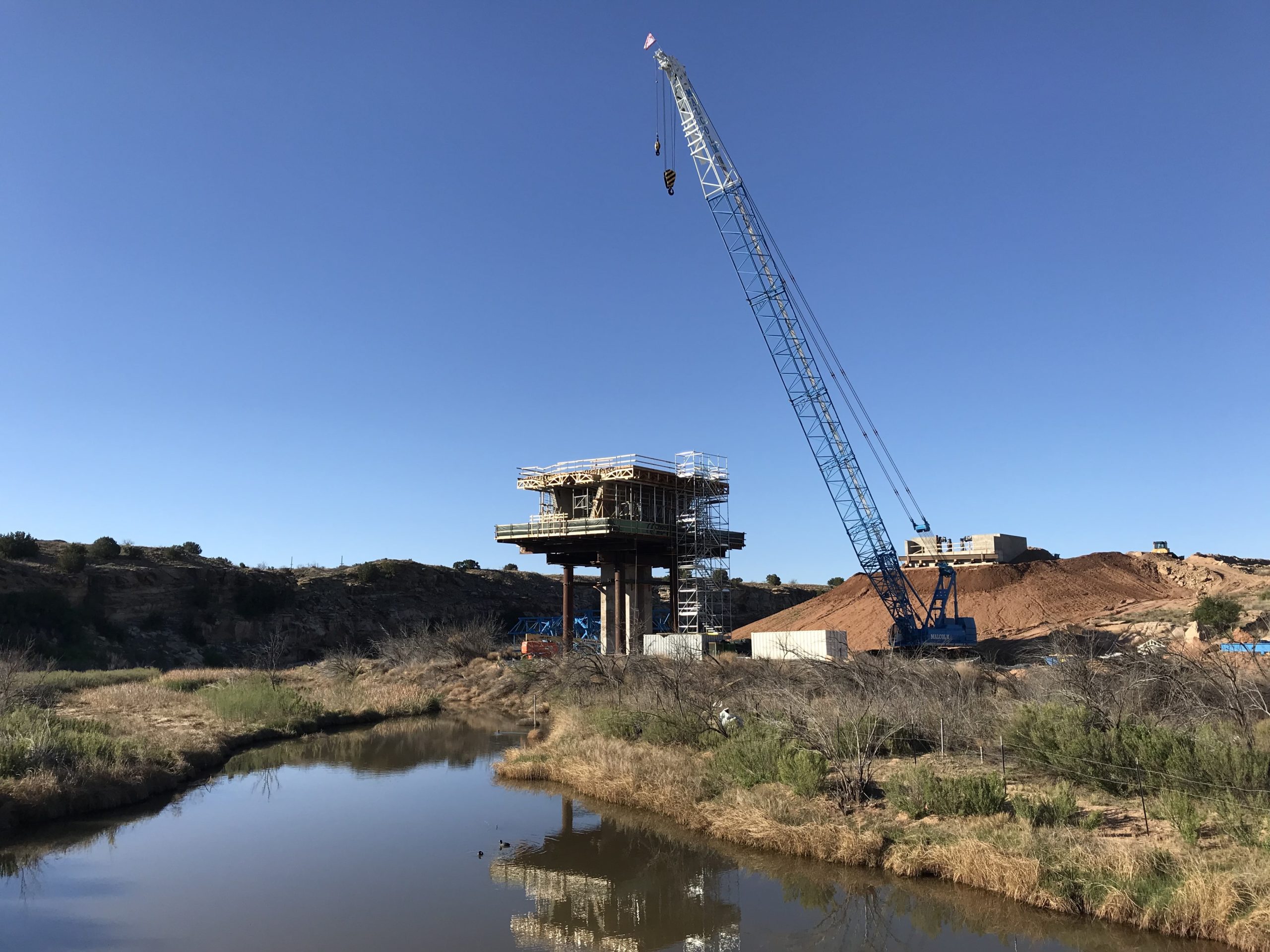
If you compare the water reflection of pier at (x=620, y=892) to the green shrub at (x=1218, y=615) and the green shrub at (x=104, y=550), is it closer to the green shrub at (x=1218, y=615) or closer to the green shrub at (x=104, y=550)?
the green shrub at (x=1218, y=615)

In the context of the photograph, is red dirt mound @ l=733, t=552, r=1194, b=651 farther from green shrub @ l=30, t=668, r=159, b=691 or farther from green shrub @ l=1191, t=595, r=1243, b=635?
green shrub @ l=30, t=668, r=159, b=691

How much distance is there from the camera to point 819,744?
2177 centimetres

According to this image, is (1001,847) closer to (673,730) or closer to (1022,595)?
(673,730)

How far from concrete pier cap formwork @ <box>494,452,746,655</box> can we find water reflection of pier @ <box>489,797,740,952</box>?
34210 millimetres

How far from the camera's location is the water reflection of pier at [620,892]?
15055 mm

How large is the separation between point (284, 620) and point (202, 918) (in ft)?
206

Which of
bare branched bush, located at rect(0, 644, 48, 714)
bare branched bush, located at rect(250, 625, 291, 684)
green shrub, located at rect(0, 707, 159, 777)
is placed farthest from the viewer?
bare branched bush, located at rect(250, 625, 291, 684)

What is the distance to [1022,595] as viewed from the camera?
212 ft

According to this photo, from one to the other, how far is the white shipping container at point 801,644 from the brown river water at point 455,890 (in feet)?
70.7

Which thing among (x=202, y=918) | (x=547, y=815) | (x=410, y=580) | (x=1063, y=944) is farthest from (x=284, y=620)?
(x=1063, y=944)

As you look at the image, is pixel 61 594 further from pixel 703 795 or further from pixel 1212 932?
pixel 1212 932

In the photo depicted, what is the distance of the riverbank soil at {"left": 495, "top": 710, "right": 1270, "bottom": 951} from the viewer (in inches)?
523

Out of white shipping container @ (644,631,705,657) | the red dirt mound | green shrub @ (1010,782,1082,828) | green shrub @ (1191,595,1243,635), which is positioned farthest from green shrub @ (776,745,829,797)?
the red dirt mound

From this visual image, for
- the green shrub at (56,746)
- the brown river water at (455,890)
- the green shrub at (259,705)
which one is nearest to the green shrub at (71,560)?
the green shrub at (259,705)
